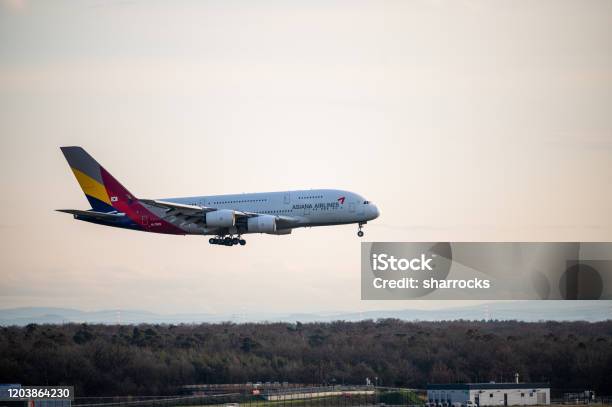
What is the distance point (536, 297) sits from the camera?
432ft

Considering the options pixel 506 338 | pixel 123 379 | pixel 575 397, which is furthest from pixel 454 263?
pixel 123 379

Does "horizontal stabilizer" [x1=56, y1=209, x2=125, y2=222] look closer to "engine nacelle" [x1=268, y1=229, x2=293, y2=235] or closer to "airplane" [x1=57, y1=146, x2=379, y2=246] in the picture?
"airplane" [x1=57, y1=146, x2=379, y2=246]

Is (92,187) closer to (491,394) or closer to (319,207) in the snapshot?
(319,207)

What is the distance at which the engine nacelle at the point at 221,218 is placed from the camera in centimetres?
12288

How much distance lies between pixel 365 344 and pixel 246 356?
1154 cm

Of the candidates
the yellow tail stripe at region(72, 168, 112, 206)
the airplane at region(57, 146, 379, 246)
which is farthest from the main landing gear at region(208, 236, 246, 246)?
the yellow tail stripe at region(72, 168, 112, 206)

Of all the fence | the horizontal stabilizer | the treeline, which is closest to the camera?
the fence

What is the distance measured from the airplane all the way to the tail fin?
0.14m

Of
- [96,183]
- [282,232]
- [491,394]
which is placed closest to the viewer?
[491,394]

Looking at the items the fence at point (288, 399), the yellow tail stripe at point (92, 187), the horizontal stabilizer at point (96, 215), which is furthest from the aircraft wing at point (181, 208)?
the fence at point (288, 399)

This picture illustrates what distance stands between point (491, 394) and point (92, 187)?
4888cm

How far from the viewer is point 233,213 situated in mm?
123312

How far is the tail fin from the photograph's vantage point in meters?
135

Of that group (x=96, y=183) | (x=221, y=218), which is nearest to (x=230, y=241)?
(x=221, y=218)
